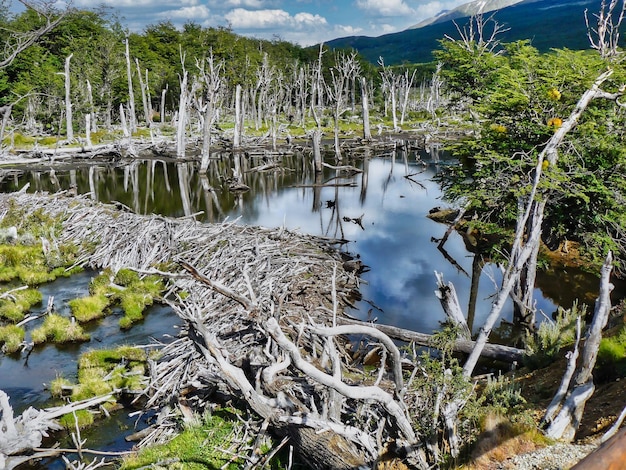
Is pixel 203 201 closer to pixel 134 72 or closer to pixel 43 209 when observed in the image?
pixel 43 209

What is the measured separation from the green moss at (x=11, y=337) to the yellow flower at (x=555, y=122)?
1471 centimetres

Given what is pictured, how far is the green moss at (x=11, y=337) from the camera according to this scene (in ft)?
45.1

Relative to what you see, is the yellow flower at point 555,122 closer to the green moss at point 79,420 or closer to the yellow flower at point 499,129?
the yellow flower at point 499,129

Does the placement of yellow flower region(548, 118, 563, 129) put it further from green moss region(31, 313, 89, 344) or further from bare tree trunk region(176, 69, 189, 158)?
bare tree trunk region(176, 69, 189, 158)

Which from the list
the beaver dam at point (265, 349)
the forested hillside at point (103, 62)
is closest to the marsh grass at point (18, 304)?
the beaver dam at point (265, 349)

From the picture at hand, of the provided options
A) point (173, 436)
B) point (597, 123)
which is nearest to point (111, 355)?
point (173, 436)

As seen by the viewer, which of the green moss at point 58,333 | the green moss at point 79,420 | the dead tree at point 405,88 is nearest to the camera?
the green moss at point 79,420

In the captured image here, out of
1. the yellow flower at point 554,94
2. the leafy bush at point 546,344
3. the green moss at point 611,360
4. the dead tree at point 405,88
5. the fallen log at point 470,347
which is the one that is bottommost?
the fallen log at point 470,347

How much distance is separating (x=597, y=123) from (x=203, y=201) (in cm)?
2493

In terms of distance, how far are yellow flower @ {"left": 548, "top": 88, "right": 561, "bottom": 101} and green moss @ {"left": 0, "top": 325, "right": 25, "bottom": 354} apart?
15089mm

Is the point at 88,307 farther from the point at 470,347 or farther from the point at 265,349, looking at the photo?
the point at 470,347

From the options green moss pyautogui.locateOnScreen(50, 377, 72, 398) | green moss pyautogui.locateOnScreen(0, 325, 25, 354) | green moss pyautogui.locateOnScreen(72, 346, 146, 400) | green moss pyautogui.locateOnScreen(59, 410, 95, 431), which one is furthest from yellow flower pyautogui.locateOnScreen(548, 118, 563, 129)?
green moss pyautogui.locateOnScreen(0, 325, 25, 354)

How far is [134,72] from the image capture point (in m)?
76.5

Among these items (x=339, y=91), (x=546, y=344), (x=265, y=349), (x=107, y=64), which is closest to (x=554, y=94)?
(x=546, y=344)
